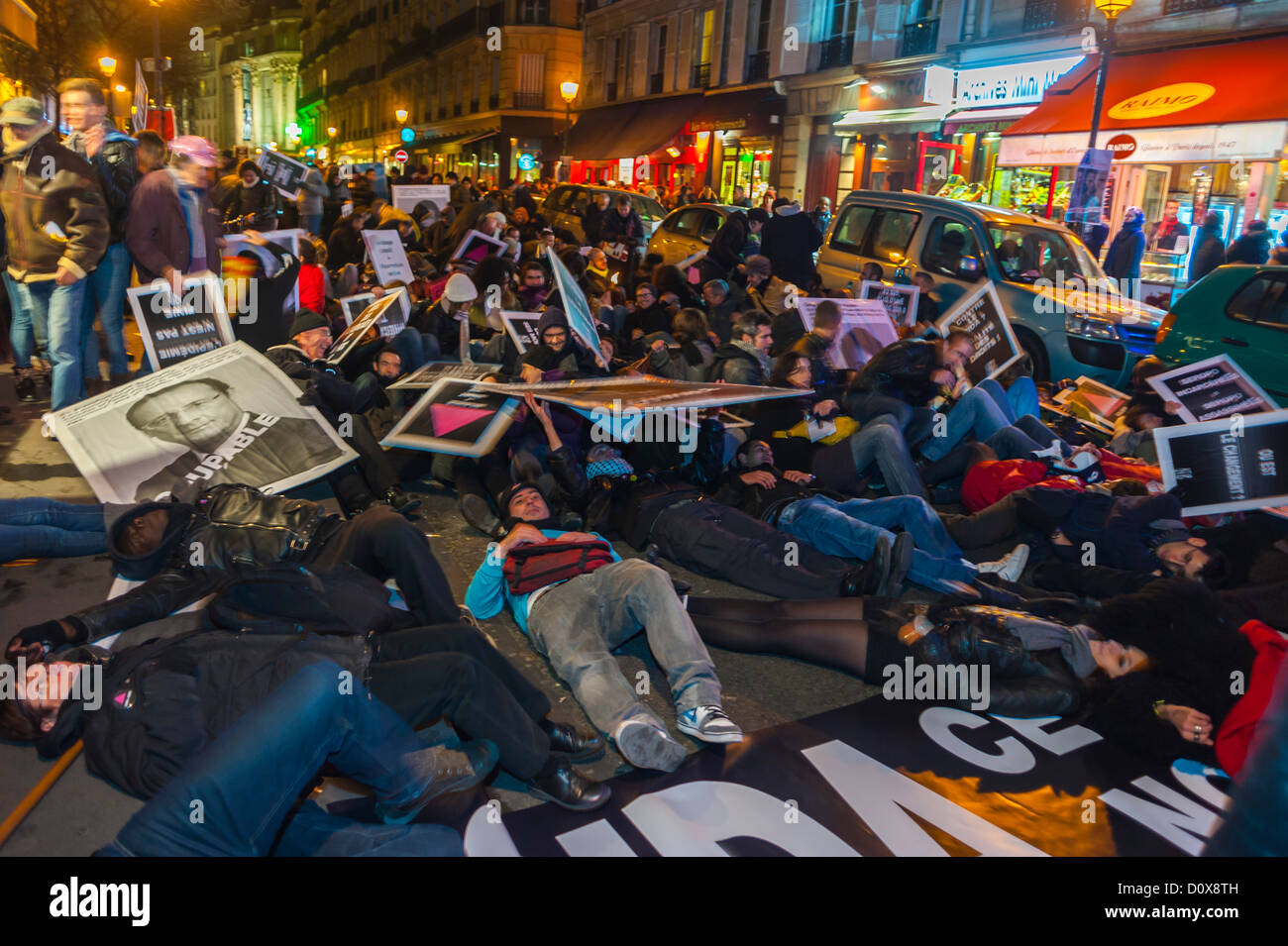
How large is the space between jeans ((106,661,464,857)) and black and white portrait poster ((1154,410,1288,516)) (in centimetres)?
471

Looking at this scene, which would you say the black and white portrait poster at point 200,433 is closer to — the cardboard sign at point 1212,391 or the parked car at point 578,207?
the cardboard sign at point 1212,391

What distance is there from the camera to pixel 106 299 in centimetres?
668

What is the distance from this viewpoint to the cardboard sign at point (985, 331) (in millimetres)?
7840

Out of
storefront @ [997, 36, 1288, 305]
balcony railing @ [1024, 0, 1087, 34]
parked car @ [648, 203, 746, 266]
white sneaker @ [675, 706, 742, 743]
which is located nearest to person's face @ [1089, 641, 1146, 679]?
white sneaker @ [675, 706, 742, 743]

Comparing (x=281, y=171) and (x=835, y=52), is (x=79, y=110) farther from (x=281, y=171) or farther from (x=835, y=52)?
(x=835, y=52)

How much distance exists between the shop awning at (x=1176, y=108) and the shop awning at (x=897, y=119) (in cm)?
316

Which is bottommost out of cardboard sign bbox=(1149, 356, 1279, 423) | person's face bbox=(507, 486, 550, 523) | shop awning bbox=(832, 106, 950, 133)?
person's face bbox=(507, 486, 550, 523)

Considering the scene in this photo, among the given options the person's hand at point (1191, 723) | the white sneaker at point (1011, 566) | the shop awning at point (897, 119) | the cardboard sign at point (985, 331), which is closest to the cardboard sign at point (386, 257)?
the cardboard sign at point (985, 331)

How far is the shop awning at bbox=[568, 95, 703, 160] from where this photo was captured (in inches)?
1120

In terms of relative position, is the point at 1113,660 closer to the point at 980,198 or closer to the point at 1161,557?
the point at 1161,557

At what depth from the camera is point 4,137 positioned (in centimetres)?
592

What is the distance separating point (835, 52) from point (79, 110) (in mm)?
21050

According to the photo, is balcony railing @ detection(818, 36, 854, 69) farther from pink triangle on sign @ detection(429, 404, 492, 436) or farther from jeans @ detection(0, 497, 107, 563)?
jeans @ detection(0, 497, 107, 563)

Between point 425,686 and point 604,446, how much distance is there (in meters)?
2.76
